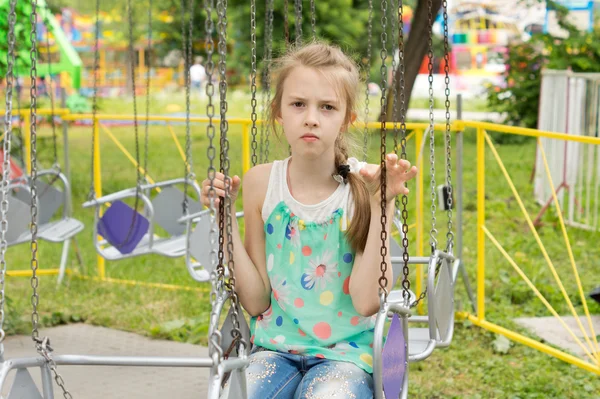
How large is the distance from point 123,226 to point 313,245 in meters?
2.66

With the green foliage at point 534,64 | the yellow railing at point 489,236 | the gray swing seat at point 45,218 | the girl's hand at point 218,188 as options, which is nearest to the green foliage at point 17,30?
the yellow railing at point 489,236

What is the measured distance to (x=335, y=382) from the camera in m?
2.35

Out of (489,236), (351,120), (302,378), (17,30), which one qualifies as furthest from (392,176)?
(17,30)

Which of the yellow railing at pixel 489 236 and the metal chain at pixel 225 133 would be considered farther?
the yellow railing at pixel 489 236

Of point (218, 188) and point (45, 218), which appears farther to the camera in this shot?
point (45, 218)

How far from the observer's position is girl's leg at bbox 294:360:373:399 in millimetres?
2334

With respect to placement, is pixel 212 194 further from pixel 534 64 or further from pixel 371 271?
pixel 534 64

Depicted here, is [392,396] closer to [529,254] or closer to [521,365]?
[521,365]

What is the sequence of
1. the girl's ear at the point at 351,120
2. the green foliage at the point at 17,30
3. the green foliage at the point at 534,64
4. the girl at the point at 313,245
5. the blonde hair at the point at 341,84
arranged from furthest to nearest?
the green foliage at the point at 534,64, the green foliage at the point at 17,30, the girl's ear at the point at 351,120, the blonde hair at the point at 341,84, the girl at the point at 313,245

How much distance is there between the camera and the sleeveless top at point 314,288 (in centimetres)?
248

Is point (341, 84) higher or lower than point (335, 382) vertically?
higher

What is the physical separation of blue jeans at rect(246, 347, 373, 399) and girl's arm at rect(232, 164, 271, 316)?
161 millimetres

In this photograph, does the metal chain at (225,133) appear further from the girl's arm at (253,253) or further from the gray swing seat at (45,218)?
the gray swing seat at (45,218)

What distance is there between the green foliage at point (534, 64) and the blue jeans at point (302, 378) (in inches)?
402
